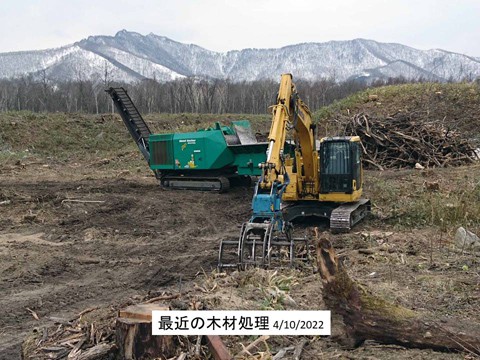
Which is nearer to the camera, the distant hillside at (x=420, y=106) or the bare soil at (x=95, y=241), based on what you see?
the bare soil at (x=95, y=241)

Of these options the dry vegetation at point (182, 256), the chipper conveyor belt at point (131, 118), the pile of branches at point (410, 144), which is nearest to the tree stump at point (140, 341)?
the dry vegetation at point (182, 256)

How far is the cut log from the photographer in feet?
13.7

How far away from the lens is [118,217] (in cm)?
1288

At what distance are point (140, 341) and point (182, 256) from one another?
5.50 meters

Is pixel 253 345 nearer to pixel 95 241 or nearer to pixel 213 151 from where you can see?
pixel 95 241

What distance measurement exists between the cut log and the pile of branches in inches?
543

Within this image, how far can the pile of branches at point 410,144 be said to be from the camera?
18.0 meters

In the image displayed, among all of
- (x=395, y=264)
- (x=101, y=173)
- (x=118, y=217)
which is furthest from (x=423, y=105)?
(x=395, y=264)

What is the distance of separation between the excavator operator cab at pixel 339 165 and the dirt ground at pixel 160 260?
3.32 feet

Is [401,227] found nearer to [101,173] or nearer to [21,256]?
[21,256]

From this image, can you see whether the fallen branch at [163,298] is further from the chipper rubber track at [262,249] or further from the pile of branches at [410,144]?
the pile of branches at [410,144]

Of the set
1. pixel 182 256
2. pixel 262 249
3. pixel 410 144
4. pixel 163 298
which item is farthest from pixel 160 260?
pixel 410 144

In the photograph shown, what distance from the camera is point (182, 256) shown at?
9672 millimetres

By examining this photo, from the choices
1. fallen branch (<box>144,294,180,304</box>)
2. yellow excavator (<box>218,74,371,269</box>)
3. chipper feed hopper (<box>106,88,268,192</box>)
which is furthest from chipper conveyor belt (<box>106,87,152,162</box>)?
fallen branch (<box>144,294,180,304</box>)
